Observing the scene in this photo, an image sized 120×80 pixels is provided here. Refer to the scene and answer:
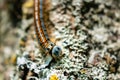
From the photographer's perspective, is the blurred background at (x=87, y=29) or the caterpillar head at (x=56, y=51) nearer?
the caterpillar head at (x=56, y=51)

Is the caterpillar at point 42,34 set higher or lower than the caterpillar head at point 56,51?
higher

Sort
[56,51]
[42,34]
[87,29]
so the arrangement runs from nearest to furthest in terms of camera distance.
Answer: [56,51], [42,34], [87,29]

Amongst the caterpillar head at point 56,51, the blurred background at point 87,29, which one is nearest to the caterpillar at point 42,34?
the caterpillar head at point 56,51

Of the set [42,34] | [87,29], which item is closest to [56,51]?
[42,34]

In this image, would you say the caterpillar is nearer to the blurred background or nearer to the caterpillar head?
the caterpillar head

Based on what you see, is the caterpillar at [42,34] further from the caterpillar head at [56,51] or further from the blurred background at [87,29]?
the blurred background at [87,29]

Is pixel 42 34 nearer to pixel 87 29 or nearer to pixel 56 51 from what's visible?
pixel 56 51

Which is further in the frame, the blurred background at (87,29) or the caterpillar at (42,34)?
the blurred background at (87,29)

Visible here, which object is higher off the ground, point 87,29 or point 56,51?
point 87,29

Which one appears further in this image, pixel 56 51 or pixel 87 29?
pixel 87 29
